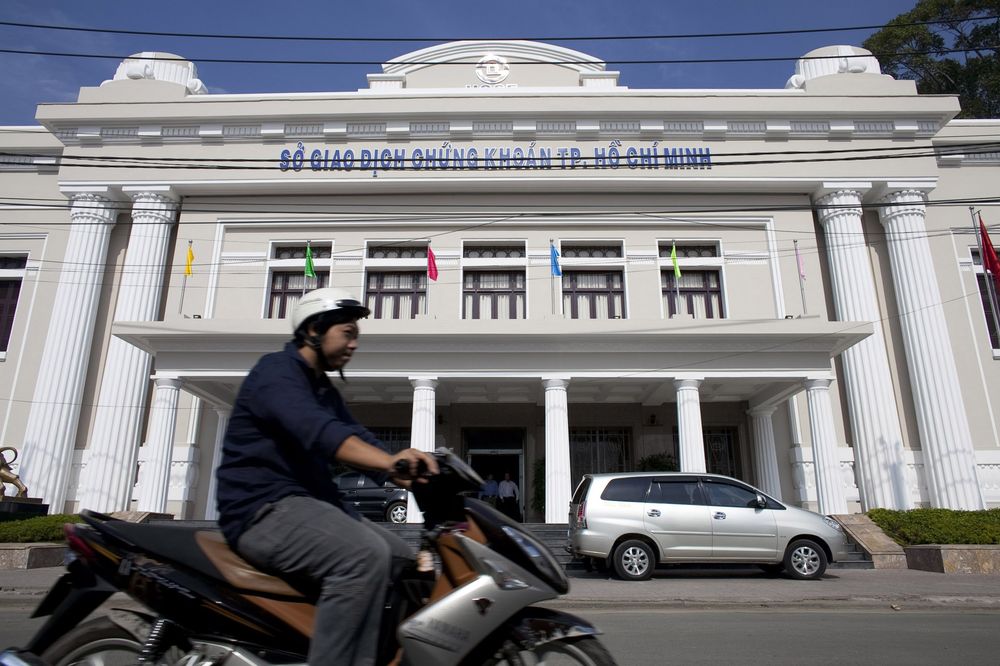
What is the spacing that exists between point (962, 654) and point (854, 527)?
10592mm

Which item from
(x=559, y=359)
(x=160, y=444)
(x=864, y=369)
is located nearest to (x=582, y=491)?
(x=559, y=359)

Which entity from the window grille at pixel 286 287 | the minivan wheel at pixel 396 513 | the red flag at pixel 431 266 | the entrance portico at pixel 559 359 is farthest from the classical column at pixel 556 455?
the window grille at pixel 286 287

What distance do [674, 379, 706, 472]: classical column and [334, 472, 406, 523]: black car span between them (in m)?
6.71

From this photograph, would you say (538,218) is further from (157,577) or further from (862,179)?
(157,577)

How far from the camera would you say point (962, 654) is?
538cm

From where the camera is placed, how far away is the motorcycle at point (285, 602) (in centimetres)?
254

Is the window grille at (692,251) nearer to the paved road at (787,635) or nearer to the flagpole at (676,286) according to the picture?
the flagpole at (676,286)

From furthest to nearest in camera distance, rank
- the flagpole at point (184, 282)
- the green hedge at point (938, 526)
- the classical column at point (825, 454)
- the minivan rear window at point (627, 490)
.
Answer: the flagpole at point (184, 282), the classical column at point (825, 454), the green hedge at point (938, 526), the minivan rear window at point (627, 490)

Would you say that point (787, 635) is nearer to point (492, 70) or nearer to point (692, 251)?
point (692, 251)

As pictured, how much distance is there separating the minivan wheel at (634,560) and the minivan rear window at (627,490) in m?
Result: 0.70

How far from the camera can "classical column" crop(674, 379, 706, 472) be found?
51.8ft

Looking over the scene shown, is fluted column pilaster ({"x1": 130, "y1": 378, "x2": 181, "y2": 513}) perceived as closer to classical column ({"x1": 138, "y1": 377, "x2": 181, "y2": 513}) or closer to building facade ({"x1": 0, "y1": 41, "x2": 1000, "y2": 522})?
classical column ({"x1": 138, "y1": 377, "x2": 181, "y2": 513})

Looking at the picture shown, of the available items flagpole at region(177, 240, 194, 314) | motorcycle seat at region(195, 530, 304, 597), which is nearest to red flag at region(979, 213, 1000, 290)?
motorcycle seat at region(195, 530, 304, 597)

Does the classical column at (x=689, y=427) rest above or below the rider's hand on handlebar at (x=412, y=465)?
above
